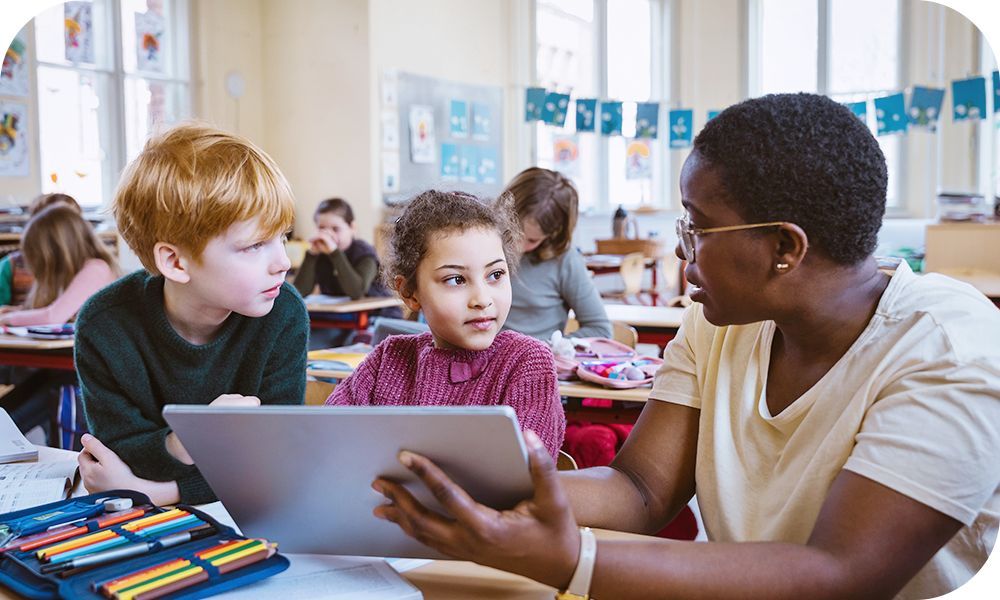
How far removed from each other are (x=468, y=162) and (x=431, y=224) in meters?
7.37

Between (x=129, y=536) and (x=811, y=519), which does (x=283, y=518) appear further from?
(x=811, y=519)

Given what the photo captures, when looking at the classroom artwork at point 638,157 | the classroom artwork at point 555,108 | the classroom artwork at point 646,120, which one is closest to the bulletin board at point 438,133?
the classroom artwork at point 555,108

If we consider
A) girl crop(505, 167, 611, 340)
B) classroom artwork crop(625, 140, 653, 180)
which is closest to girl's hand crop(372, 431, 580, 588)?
girl crop(505, 167, 611, 340)

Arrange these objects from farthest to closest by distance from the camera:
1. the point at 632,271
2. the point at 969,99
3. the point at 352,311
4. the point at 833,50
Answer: the point at 833,50 < the point at 969,99 < the point at 632,271 < the point at 352,311

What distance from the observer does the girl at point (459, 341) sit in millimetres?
1499

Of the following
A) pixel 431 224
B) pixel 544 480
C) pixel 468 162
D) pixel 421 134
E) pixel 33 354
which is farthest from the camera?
pixel 468 162

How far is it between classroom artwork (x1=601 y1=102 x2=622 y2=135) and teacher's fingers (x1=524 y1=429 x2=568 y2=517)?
27.6 ft

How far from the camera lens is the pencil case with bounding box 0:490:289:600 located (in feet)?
2.99

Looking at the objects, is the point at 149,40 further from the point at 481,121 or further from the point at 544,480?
the point at 544,480

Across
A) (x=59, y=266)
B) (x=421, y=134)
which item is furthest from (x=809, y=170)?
(x=421, y=134)

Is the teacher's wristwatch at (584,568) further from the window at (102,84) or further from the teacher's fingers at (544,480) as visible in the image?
the window at (102,84)

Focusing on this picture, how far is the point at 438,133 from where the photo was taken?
8445mm

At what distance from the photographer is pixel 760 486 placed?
3.96 feet

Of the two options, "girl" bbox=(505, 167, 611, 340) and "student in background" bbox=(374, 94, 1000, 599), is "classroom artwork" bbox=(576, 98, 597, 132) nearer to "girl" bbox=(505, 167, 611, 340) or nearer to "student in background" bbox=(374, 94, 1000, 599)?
"girl" bbox=(505, 167, 611, 340)
